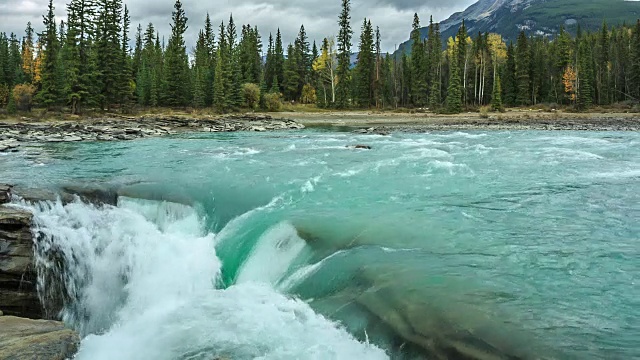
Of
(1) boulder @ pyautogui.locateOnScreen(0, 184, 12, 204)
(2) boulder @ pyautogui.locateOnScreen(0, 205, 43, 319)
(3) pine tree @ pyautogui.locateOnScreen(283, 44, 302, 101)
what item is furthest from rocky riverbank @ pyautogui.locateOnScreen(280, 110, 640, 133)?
(2) boulder @ pyautogui.locateOnScreen(0, 205, 43, 319)

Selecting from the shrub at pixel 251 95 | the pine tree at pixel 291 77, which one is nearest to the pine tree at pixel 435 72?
the pine tree at pixel 291 77

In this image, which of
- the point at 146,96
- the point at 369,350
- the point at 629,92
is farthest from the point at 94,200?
the point at 629,92

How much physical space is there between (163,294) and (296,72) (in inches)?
3107

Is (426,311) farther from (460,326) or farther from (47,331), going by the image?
(47,331)

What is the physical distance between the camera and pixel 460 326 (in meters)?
6.94

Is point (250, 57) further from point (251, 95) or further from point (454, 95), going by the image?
point (454, 95)

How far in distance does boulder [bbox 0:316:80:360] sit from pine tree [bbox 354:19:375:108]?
73.8 m

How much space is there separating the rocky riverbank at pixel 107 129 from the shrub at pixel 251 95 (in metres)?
14.7

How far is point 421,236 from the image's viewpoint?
11.3m

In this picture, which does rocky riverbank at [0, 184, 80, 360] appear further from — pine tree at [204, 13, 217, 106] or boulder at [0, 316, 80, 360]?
pine tree at [204, 13, 217, 106]

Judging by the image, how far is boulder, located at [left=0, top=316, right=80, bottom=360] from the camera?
6078 millimetres

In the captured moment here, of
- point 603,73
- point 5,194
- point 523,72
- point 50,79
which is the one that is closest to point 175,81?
point 50,79

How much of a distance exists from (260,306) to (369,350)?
2.56 meters

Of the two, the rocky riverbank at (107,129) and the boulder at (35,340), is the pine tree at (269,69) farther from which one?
the boulder at (35,340)
